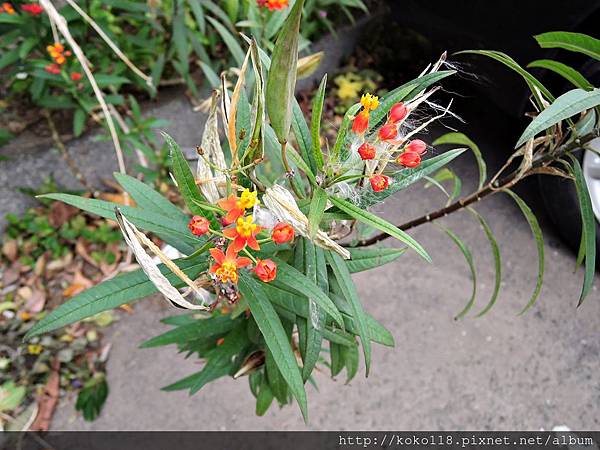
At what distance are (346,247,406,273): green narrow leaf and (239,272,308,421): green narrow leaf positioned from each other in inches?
13.1

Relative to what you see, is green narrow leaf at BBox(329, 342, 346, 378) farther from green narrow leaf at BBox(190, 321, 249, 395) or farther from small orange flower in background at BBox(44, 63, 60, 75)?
small orange flower in background at BBox(44, 63, 60, 75)

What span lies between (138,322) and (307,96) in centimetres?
170

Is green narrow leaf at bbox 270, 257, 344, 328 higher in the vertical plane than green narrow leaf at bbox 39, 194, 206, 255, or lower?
higher

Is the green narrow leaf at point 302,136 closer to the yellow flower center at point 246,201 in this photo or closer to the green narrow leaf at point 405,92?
the green narrow leaf at point 405,92

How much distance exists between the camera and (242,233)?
83cm

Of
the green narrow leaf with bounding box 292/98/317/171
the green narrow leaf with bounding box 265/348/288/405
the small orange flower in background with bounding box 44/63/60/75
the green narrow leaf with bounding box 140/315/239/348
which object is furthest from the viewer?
the small orange flower in background with bounding box 44/63/60/75

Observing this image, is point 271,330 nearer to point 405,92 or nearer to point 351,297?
point 351,297

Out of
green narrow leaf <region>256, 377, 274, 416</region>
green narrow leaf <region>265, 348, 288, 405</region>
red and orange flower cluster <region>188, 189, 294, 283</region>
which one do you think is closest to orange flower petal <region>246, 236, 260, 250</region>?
red and orange flower cluster <region>188, 189, 294, 283</region>

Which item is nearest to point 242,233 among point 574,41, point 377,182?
point 377,182

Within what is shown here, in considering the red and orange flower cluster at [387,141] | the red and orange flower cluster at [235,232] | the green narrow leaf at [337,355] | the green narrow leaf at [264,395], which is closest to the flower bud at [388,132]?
the red and orange flower cluster at [387,141]

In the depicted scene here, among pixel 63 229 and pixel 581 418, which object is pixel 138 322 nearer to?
pixel 63 229

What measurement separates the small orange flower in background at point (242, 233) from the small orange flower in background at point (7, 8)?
5.74 feet

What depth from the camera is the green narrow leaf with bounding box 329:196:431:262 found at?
0.86m

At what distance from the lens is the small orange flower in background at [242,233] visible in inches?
32.4
